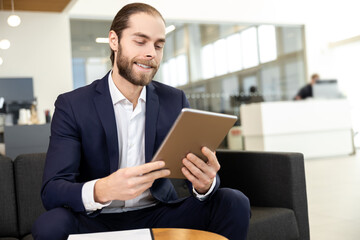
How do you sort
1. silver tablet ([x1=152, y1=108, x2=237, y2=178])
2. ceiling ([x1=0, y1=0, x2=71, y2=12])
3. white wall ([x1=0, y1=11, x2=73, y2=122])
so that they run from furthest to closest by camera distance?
white wall ([x1=0, y1=11, x2=73, y2=122]) → ceiling ([x1=0, y1=0, x2=71, y2=12]) → silver tablet ([x1=152, y1=108, x2=237, y2=178])

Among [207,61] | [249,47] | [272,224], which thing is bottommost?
[272,224]

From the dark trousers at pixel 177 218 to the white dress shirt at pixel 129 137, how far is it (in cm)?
3

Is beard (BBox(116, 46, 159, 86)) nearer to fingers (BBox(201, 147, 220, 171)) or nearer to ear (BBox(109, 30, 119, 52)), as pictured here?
ear (BBox(109, 30, 119, 52))

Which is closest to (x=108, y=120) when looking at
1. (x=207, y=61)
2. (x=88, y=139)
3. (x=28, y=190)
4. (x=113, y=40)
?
(x=88, y=139)

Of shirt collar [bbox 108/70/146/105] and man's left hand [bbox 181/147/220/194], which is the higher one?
shirt collar [bbox 108/70/146/105]

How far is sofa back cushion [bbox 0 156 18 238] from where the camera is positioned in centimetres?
187

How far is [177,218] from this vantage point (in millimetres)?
1488

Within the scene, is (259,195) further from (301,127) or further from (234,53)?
(234,53)

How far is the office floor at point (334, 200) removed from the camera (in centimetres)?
269

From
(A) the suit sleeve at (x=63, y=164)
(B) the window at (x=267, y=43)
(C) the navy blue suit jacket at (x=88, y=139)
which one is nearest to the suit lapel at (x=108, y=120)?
(C) the navy blue suit jacket at (x=88, y=139)

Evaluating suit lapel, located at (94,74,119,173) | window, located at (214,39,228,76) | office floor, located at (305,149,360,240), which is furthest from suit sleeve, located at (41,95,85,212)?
window, located at (214,39,228,76)

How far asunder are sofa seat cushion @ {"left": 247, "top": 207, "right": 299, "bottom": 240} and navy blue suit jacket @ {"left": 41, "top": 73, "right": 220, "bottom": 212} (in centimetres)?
43

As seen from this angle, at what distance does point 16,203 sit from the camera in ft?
6.31

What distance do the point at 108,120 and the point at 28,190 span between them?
2.31 ft
